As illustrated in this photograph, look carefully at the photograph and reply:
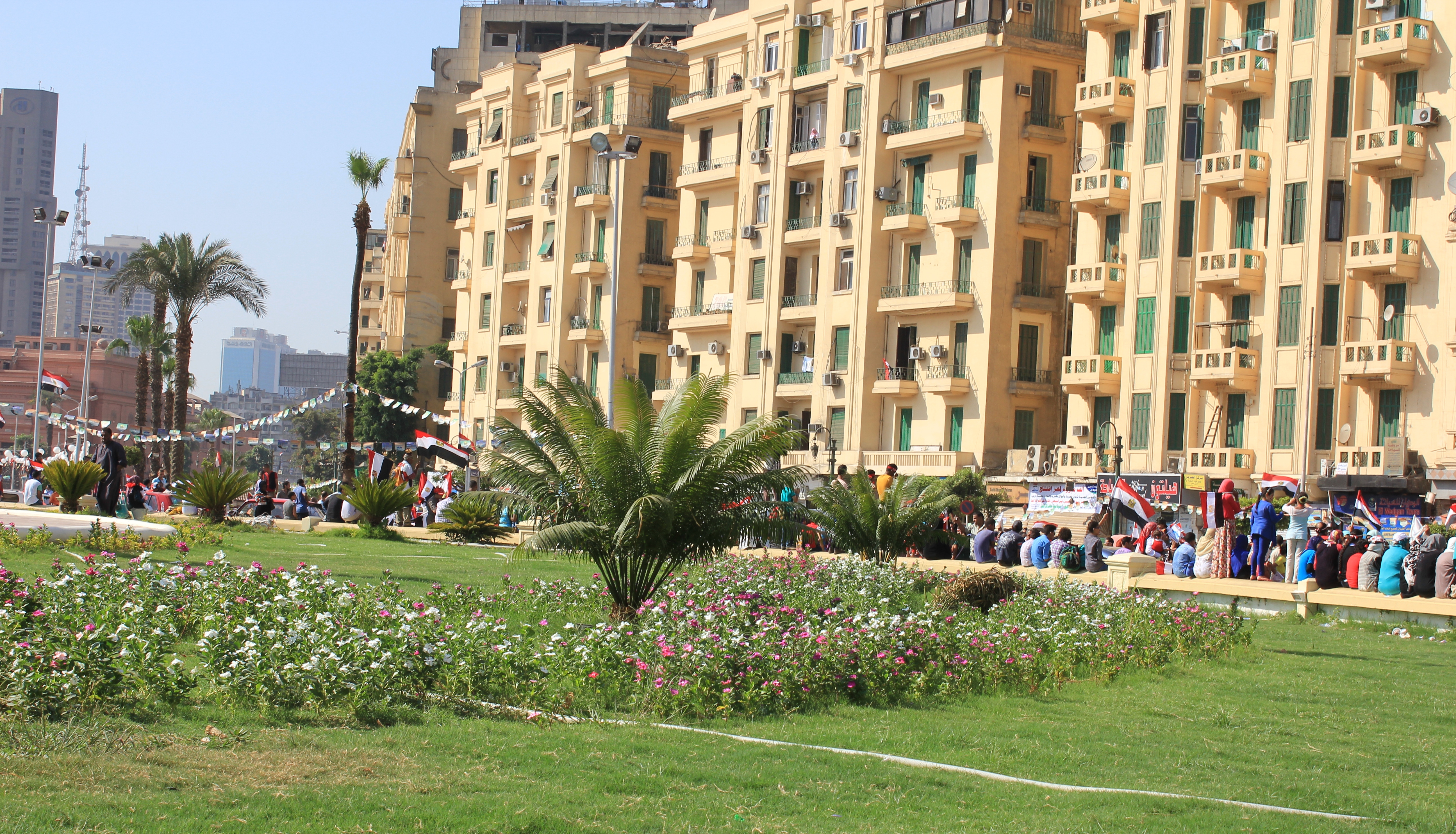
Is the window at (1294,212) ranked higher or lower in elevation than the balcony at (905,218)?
lower

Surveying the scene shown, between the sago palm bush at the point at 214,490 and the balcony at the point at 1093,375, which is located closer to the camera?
the sago palm bush at the point at 214,490

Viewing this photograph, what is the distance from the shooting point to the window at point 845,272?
49500 millimetres

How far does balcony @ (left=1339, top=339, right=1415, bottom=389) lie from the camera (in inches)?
1433

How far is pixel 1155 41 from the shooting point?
4225 cm

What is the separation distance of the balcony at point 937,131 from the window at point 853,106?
1338 mm

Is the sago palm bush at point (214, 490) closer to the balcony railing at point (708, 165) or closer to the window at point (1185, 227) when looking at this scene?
the window at point (1185, 227)

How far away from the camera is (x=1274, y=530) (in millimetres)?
24141

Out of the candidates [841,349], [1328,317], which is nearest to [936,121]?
[841,349]

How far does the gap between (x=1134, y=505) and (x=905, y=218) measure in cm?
1563

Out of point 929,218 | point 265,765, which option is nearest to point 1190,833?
point 265,765

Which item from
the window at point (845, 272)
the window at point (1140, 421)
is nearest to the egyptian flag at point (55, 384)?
the window at point (845, 272)

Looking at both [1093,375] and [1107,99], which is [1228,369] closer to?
[1093,375]

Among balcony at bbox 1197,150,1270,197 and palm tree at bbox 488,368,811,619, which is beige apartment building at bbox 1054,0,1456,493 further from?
palm tree at bbox 488,368,811,619

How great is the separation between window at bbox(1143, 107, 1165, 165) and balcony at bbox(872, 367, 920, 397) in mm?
9752
